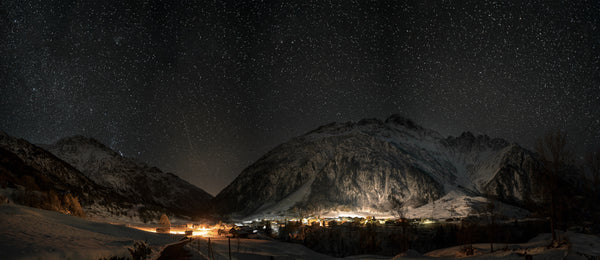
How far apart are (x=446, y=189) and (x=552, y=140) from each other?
174587mm

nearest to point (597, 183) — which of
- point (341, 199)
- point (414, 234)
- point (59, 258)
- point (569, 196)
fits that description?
point (569, 196)

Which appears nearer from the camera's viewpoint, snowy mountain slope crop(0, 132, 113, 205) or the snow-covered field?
the snow-covered field

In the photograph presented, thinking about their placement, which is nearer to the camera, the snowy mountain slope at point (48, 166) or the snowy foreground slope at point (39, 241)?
the snowy foreground slope at point (39, 241)

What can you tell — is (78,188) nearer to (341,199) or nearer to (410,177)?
(341,199)

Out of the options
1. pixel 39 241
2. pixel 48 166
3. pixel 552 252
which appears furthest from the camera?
pixel 48 166

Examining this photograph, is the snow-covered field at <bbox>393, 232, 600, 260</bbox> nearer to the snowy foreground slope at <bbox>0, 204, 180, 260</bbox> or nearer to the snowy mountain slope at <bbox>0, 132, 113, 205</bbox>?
the snowy foreground slope at <bbox>0, 204, 180, 260</bbox>

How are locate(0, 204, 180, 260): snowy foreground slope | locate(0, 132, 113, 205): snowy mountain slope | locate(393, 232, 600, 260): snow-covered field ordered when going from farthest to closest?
locate(0, 132, 113, 205): snowy mountain slope
locate(393, 232, 600, 260): snow-covered field
locate(0, 204, 180, 260): snowy foreground slope

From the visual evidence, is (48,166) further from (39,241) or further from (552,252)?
(552,252)

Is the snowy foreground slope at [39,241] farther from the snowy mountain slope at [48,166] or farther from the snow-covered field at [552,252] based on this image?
the snowy mountain slope at [48,166]

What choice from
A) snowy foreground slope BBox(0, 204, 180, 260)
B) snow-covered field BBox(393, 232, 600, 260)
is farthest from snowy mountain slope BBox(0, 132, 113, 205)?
snow-covered field BBox(393, 232, 600, 260)

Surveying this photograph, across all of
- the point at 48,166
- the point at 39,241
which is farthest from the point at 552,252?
the point at 48,166

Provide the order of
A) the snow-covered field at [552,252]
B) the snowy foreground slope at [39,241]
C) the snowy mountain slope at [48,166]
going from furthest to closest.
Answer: the snowy mountain slope at [48,166] < the snow-covered field at [552,252] < the snowy foreground slope at [39,241]

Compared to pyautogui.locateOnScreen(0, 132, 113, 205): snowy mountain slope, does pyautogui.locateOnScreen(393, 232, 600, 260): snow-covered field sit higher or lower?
lower

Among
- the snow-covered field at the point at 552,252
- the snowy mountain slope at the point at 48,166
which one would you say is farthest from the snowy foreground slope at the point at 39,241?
the snowy mountain slope at the point at 48,166
